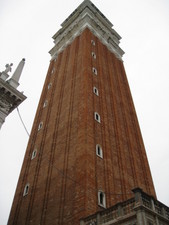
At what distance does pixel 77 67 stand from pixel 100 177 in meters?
13.7

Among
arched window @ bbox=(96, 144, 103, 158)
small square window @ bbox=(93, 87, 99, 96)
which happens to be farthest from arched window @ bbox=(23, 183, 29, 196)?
small square window @ bbox=(93, 87, 99, 96)

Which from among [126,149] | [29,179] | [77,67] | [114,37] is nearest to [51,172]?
[29,179]

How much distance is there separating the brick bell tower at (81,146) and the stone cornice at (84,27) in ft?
7.45

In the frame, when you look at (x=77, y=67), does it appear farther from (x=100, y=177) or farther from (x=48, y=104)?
(x=100, y=177)

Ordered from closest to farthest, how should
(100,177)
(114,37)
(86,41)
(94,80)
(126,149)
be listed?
(100,177)
(126,149)
(94,80)
(86,41)
(114,37)

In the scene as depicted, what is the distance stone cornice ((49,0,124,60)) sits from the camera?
1421 inches

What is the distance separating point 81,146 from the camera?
1883cm

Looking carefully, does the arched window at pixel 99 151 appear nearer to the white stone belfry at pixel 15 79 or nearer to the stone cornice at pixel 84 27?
the white stone belfry at pixel 15 79

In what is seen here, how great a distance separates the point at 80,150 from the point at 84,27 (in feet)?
67.5

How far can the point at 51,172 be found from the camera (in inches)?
786

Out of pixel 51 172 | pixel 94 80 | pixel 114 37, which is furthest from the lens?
pixel 114 37

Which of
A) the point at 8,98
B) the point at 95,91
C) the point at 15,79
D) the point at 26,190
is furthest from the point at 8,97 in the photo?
the point at 95,91

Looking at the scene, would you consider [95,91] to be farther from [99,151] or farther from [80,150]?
[80,150]

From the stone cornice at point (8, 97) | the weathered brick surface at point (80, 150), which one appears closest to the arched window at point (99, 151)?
the weathered brick surface at point (80, 150)
